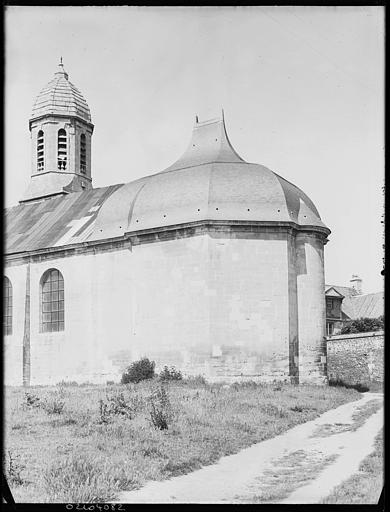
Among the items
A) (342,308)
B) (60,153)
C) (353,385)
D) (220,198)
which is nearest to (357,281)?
(353,385)

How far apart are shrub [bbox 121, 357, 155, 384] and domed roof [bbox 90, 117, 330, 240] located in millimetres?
4257

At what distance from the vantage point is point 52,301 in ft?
76.3

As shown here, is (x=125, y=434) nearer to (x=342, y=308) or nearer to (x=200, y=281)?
(x=200, y=281)

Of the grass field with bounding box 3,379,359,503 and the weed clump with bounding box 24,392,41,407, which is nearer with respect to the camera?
the grass field with bounding box 3,379,359,503

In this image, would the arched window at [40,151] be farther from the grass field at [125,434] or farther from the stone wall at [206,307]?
the grass field at [125,434]

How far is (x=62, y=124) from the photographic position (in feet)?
104

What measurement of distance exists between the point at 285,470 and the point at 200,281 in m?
10.6

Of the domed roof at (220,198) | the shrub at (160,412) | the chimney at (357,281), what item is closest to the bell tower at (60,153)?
the domed roof at (220,198)

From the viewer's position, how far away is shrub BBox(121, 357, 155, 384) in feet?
63.1

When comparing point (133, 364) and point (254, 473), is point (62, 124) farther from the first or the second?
point (254, 473)

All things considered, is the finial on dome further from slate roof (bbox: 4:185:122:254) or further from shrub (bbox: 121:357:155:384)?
slate roof (bbox: 4:185:122:254)

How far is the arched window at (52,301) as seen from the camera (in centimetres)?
2281

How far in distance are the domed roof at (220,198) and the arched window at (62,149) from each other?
40.2ft

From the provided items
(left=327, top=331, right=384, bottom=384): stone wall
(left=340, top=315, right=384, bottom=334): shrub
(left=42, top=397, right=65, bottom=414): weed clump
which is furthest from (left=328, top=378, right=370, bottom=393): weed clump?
(left=42, top=397, right=65, bottom=414): weed clump
